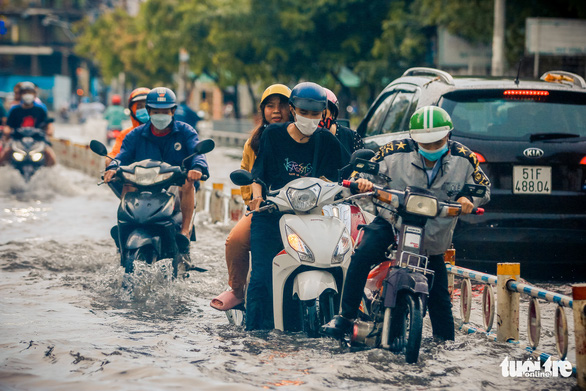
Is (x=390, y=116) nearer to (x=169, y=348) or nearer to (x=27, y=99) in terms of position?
(x=169, y=348)

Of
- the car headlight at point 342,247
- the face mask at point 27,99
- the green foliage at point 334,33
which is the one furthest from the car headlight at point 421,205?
the green foliage at point 334,33

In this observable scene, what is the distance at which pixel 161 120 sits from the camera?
7.96 m

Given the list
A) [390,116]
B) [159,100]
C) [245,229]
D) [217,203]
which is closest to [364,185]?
[245,229]

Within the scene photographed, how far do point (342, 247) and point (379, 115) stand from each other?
364 cm

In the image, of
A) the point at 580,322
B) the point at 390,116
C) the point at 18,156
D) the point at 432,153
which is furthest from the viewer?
the point at 18,156

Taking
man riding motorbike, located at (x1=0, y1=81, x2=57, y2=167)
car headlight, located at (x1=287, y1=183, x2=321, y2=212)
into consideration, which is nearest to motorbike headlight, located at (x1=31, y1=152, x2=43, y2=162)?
man riding motorbike, located at (x1=0, y1=81, x2=57, y2=167)

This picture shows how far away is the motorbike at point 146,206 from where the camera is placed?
7309 mm

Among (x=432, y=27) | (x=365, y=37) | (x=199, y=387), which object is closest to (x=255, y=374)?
(x=199, y=387)

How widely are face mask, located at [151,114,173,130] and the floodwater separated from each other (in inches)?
50.4

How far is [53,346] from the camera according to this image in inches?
230

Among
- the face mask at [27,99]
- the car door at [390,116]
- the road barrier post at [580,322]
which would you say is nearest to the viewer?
the road barrier post at [580,322]

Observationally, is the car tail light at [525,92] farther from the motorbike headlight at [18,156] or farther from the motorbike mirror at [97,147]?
the motorbike headlight at [18,156]

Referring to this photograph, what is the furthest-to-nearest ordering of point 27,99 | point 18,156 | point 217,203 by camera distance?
point 18,156 < point 27,99 < point 217,203

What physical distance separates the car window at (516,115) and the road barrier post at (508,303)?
6.12ft
